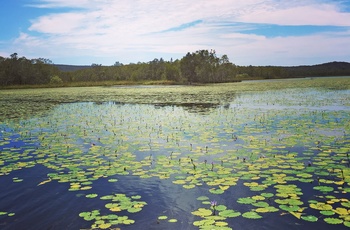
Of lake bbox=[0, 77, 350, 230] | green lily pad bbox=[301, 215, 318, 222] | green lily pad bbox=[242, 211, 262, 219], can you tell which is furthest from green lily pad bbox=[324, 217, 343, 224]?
green lily pad bbox=[242, 211, 262, 219]

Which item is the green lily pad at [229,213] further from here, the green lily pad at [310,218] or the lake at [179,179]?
the green lily pad at [310,218]

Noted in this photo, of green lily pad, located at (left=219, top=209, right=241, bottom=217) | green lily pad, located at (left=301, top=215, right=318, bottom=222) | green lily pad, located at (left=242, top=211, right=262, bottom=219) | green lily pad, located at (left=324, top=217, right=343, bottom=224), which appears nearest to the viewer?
green lily pad, located at (left=324, top=217, right=343, bottom=224)

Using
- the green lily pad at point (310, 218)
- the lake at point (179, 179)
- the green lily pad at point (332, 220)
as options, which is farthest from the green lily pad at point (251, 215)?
the green lily pad at point (332, 220)

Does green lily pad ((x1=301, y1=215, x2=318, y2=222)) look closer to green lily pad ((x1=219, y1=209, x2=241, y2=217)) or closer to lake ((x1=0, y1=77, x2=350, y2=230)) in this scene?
lake ((x1=0, y1=77, x2=350, y2=230))

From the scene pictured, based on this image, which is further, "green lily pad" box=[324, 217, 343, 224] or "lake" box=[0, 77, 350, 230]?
"lake" box=[0, 77, 350, 230]

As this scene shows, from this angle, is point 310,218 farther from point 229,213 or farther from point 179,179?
point 179,179

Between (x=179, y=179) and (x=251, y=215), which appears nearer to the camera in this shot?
(x=251, y=215)

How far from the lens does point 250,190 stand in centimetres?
700

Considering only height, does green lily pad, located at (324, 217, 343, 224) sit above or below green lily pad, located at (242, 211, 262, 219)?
above

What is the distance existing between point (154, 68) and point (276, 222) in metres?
176

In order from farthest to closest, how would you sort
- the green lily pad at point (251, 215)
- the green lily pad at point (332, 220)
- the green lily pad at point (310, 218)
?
the green lily pad at point (251, 215), the green lily pad at point (310, 218), the green lily pad at point (332, 220)

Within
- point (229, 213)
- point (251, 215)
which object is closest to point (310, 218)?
point (251, 215)

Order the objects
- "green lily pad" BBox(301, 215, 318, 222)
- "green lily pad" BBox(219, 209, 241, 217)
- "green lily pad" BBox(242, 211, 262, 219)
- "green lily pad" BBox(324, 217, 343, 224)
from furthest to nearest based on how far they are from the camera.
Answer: "green lily pad" BBox(219, 209, 241, 217) < "green lily pad" BBox(242, 211, 262, 219) < "green lily pad" BBox(301, 215, 318, 222) < "green lily pad" BBox(324, 217, 343, 224)

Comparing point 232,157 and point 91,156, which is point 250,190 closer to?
point 232,157
